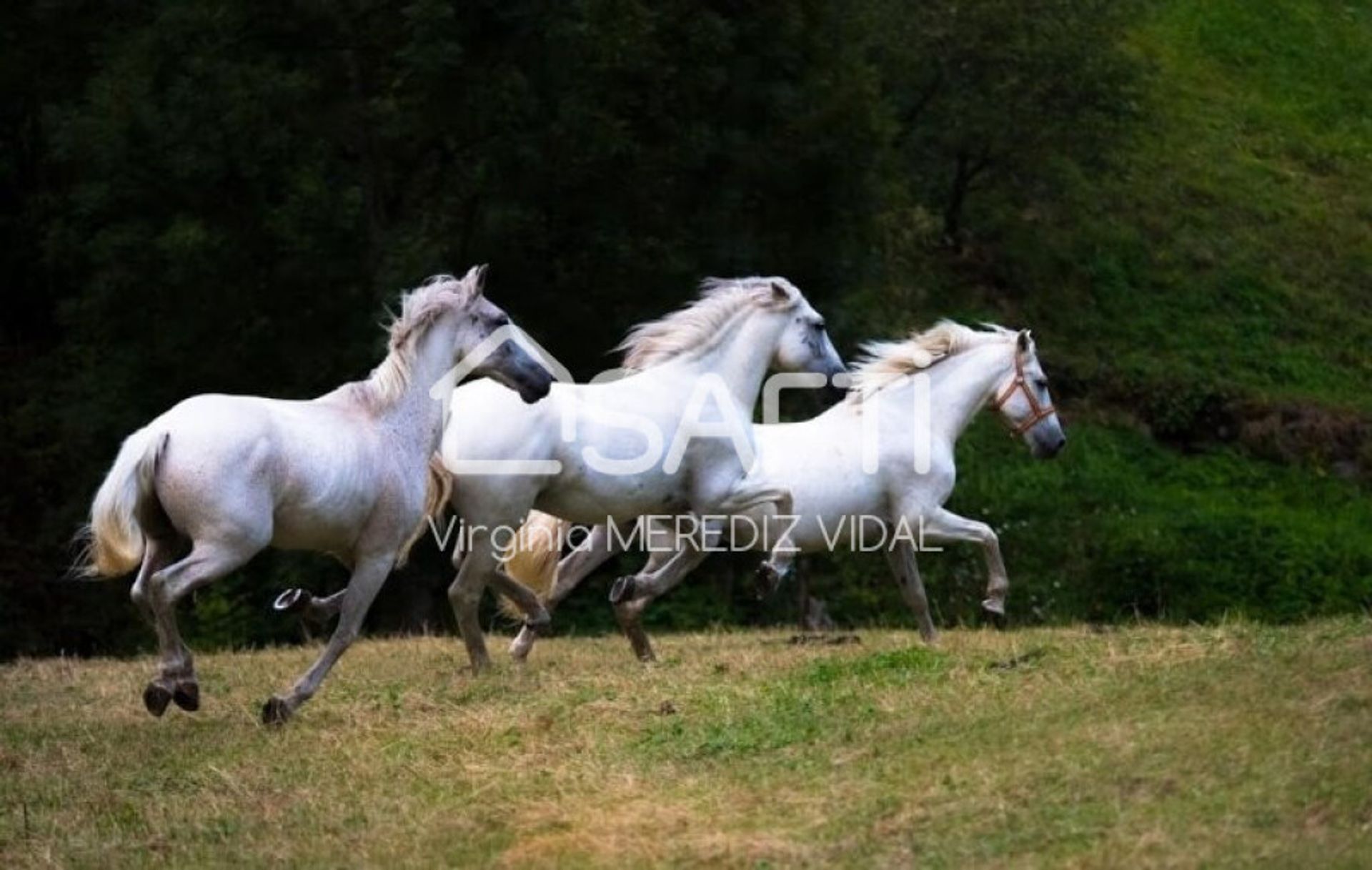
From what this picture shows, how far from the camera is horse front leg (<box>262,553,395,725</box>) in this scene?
35.4ft

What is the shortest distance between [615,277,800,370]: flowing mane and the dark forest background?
7369 mm

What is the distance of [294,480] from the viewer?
1055 cm

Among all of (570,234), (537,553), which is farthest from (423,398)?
(570,234)

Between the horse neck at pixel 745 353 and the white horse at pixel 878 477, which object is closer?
the horse neck at pixel 745 353

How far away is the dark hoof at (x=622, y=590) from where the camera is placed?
12.5m

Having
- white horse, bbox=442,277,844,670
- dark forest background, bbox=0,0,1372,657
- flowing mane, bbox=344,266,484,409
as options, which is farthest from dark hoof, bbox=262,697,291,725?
dark forest background, bbox=0,0,1372,657

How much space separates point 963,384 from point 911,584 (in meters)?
1.36

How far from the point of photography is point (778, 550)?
43.7 ft

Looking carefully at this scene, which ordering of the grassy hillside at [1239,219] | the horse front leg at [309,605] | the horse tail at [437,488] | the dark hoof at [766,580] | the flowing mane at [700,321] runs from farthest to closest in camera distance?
the grassy hillside at [1239,219]
the flowing mane at [700,321]
the dark hoof at [766,580]
the horse tail at [437,488]
the horse front leg at [309,605]

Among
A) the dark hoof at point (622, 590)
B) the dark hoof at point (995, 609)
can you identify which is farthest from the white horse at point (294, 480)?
the dark hoof at point (995, 609)

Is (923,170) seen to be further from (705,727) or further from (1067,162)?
A: (705,727)

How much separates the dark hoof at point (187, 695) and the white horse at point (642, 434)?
2.17 metres

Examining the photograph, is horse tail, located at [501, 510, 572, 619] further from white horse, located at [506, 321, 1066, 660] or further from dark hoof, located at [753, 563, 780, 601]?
dark hoof, located at [753, 563, 780, 601]

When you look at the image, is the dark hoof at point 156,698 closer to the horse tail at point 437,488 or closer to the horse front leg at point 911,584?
the horse tail at point 437,488
